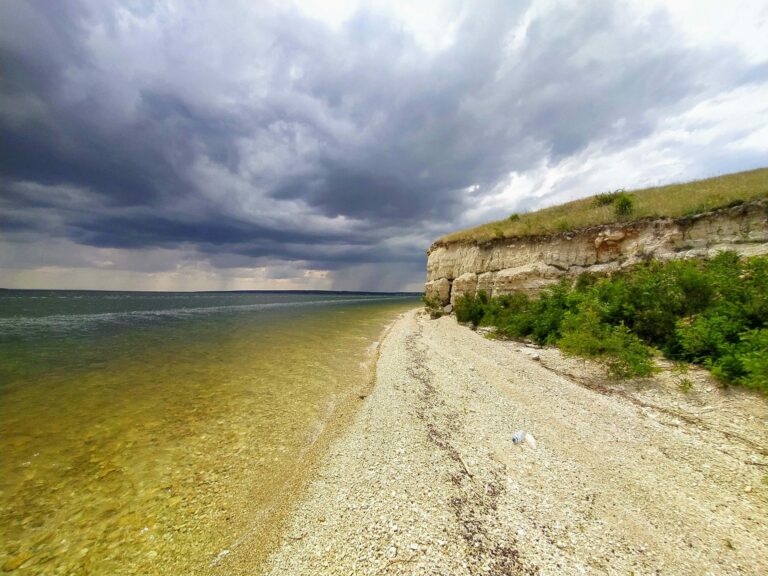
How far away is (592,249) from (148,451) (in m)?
26.5

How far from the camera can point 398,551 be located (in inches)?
145

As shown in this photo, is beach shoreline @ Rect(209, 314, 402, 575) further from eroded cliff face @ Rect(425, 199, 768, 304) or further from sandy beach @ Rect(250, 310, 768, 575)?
eroded cliff face @ Rect(425, 199, 768, 304)

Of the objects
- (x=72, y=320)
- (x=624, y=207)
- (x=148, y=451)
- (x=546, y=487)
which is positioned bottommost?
(x=148, y=451)

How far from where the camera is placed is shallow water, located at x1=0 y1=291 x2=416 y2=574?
4.56 metres

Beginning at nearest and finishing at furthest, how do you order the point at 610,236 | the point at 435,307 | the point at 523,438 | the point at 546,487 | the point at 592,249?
1. the point at 546,487
2. the point at 523,438
3. the point at 610,236
4. the point at 592,249
5. the point at 435,307

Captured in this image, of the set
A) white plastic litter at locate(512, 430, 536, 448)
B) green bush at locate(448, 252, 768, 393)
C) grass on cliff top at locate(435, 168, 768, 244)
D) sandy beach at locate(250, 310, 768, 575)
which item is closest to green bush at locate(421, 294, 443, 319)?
grass on cliff top at locate(435, 168, 768, 244)

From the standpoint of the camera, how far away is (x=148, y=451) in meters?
7.11

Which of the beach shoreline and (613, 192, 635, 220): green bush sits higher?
(613, 192, 635, 220): green bush

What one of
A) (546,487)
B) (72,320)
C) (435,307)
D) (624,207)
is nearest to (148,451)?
(546,487)

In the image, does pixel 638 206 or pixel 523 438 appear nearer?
pixel 523 438

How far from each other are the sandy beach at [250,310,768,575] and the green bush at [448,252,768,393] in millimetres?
744

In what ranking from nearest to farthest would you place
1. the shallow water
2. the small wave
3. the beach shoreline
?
the beach shoreline < the shallow water < the small wave

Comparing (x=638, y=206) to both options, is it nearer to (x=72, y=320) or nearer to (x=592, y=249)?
(x=592, y=249)

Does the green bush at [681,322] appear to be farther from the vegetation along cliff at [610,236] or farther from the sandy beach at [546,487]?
the vegetation along cliff at [610,236]
